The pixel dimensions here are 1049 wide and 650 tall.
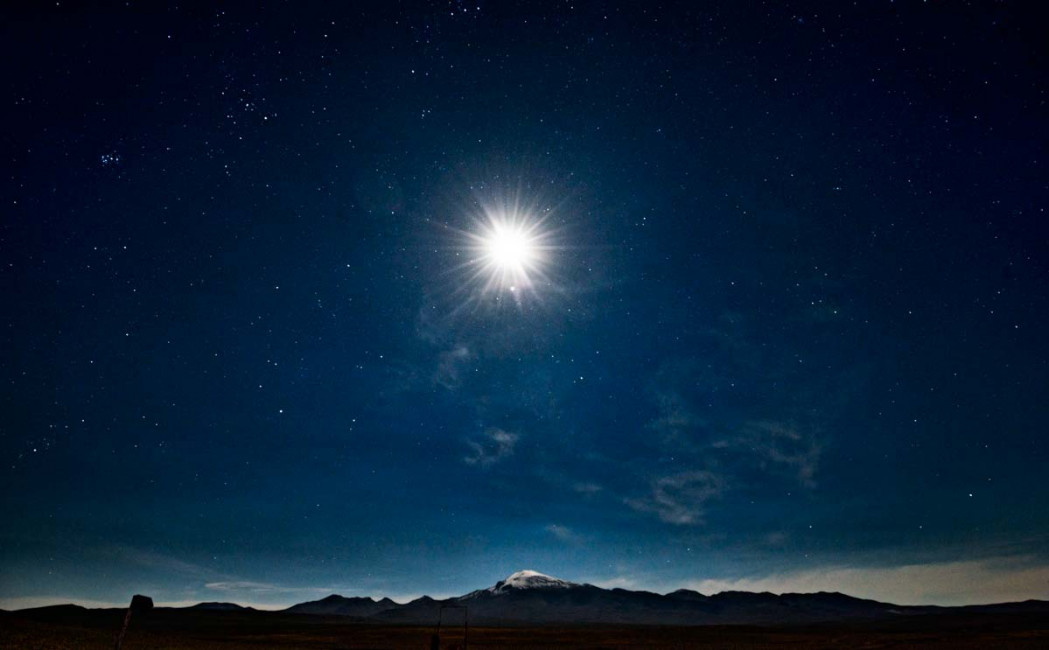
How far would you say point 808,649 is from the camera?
65.1 metres

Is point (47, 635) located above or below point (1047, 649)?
above

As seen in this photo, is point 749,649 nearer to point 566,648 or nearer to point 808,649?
point 808,649

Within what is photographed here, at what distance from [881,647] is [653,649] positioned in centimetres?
2735

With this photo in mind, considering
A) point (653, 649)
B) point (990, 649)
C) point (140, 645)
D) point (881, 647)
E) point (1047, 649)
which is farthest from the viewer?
point (653, 649)

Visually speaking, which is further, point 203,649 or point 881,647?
point 881,647

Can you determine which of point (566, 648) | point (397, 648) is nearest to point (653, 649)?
point (566, 648)

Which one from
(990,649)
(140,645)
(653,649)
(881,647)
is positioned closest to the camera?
(140,645)

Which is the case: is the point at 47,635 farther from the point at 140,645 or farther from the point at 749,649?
the point at 749,649

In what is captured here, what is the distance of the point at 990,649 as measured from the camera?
59875 mm

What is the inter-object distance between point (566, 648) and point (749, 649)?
77.7ft

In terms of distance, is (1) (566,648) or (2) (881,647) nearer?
(2) (881,647)

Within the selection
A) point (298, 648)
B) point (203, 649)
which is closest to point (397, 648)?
point (298, 648)

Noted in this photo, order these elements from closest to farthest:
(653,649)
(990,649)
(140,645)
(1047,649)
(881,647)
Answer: (140,645) < (1047,649) < (990,649) < (881,647) < (653,649)

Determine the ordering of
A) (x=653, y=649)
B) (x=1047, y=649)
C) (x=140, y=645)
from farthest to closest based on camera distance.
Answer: (x=653, y=649), (x=1047, y=649), (x=140, y=645)
